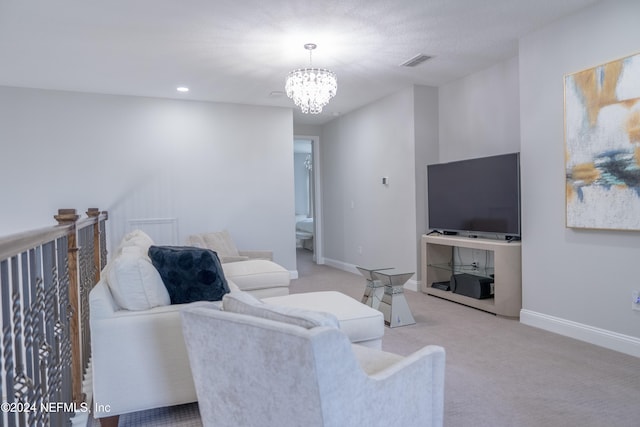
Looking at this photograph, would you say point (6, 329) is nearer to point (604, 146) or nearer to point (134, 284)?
point (134, 284)

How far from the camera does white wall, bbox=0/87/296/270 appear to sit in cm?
466

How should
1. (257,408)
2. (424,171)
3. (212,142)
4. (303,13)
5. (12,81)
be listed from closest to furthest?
(257,408), (303,13), (12,81), (424,171), (212,142)

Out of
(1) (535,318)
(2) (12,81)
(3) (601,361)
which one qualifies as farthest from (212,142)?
(3) (601,361)

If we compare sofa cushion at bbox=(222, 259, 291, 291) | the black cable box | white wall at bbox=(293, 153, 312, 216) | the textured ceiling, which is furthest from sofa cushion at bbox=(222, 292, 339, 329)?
white wall at bbox=(293, 153, 312, 216)

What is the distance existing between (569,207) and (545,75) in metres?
1.16

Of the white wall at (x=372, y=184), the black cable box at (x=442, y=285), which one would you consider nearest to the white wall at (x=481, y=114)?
the white wall at (x=372, y=184)

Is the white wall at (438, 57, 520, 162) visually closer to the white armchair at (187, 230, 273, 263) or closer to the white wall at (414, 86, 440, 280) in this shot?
the white wall at (414, 86, 440, 280)

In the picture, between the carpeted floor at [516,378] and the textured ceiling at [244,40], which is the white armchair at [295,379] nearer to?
the carpeted floor at [516,378]

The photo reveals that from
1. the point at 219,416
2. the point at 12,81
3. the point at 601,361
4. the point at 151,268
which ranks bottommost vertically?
the point at 601,361

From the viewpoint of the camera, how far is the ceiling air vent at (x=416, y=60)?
3.97 m

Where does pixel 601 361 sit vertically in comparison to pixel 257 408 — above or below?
below

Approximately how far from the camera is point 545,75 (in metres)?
3.39

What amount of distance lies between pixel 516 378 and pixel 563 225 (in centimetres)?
144

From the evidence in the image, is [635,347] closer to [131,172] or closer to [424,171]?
[424,171]
